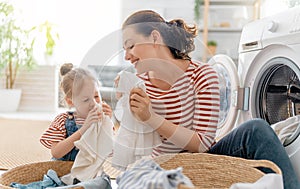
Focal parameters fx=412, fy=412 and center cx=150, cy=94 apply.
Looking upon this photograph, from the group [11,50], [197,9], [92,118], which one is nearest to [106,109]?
[92,118]

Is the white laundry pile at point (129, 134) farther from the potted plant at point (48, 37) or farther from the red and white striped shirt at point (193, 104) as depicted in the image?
the potted plant at point (48, 37)

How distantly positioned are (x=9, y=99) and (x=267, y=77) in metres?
3.19

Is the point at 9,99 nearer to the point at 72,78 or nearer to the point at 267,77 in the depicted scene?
the point at 72,78

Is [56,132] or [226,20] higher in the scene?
[226,20]

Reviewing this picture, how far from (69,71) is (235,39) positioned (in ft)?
10.0

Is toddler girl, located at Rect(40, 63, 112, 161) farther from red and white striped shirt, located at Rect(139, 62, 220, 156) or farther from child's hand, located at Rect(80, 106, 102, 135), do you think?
red and white striped shirt, located at Rect(139, 62, 220, 156)

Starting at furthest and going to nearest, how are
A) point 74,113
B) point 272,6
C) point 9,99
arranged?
point 9,99, point 272,6, point 74,113

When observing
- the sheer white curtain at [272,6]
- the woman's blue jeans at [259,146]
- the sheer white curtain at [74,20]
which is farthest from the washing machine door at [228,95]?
the sheer white curtain at [74,20]

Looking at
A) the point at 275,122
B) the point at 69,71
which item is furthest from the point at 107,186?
the point at 275,122

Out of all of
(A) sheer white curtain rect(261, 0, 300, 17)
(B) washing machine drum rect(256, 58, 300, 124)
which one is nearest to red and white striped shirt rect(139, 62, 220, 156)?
(B) washing machine drum rect(256, 58, 300, 124)

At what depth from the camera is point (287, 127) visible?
1396mm

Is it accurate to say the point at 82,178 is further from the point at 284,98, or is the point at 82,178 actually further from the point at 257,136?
the point at 284,98

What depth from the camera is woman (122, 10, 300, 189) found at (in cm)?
119

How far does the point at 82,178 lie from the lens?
1.30 meters
